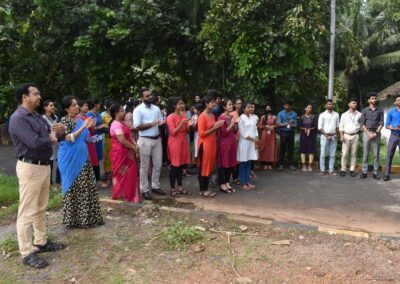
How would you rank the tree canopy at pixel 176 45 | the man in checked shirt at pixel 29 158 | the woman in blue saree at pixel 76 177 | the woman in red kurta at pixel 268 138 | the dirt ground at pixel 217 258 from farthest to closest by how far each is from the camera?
the woman in red kurta at pixel 268 138 → the tree canopy at pixel 176 45 → the woman in blue saree at pixel 76 177 → the man in checked shirt at pixel 29 158 → the dirt ground at pixel 217 258

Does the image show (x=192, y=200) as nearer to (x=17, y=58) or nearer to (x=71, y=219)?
(x=71, y=219)

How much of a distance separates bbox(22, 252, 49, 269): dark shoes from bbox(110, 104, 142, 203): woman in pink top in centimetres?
199

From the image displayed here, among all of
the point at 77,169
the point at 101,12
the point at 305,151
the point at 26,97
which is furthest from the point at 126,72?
the point at 26,97

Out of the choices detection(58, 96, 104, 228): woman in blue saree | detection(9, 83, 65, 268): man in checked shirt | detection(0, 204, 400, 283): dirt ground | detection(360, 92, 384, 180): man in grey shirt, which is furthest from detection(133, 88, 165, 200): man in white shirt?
detection(360, 92, 384, 180): man in grey shirt

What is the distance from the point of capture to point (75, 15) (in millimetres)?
10094

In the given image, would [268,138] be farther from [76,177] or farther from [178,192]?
[76,177]

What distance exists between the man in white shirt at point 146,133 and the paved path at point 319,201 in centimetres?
73

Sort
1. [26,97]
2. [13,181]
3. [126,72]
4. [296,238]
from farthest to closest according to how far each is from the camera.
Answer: [126,72]
[13,181]
[296,238]
[26,97]

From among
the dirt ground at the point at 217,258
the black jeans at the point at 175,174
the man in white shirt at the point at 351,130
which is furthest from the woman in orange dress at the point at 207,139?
the man in white shirt at the point at 351,130

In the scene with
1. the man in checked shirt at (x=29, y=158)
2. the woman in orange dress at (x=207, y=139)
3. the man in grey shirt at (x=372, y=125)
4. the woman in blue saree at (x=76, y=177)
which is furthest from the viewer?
the man in grey shirt at (x=372, y=125)

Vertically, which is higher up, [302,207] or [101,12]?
[101,12]

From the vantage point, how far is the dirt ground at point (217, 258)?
394 centimetres

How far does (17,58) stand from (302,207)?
1001 cm

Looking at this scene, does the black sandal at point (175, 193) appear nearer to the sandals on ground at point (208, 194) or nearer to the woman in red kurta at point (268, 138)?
the sandals on ground at point (208, 194)
